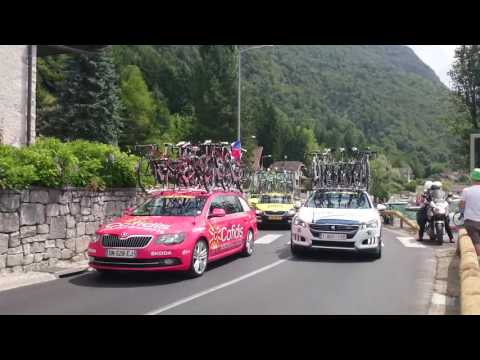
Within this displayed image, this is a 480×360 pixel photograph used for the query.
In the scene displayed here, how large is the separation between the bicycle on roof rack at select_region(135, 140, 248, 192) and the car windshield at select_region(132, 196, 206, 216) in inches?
61.2

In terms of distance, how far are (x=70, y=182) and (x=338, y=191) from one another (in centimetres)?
629

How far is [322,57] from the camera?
13675 cm

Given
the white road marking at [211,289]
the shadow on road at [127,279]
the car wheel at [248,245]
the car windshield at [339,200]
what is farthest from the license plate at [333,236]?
the shadow on road at [127,279]

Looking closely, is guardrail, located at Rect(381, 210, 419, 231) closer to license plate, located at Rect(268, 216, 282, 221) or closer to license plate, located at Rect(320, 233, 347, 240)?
license plate, located at Rect(268, 216, 282, 221)

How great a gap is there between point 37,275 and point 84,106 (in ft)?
103

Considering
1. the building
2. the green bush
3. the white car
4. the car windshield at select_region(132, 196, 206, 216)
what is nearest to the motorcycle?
the white car

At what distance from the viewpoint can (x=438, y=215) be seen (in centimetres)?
1455

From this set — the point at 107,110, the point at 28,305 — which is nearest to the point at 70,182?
the point at 28,305

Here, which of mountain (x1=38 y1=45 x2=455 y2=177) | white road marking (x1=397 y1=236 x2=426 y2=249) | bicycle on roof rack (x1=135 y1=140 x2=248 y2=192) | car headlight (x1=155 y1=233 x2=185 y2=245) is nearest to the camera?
car headlight (x1=155 y1=233 x2=185 y2=245)

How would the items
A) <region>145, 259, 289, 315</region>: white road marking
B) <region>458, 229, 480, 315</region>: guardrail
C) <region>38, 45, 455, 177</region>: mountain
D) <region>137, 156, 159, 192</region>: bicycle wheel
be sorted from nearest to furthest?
<region>458, 229, 480, 315</region>: guardrail < <region>145, 259, 289, 315</region>: white road marking < <region>137, 156, 159, 192</region>: bicycle wheel < <region>38, 45, 455, 177</region>: mountain

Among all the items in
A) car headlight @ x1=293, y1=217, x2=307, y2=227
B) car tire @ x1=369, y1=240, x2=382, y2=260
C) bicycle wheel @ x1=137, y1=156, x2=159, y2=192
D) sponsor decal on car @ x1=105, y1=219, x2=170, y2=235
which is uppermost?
bicycle wheel @ x1=137, y1=156, x2=159, y2=192

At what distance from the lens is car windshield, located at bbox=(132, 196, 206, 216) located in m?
9.96

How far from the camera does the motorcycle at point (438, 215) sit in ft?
47.5

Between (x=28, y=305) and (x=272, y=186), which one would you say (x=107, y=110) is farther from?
(x=28, y=305)
